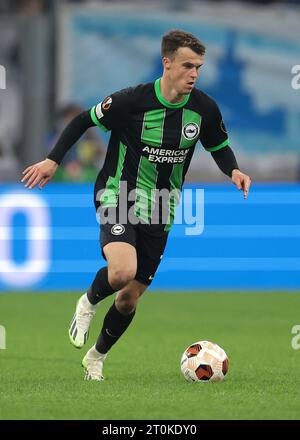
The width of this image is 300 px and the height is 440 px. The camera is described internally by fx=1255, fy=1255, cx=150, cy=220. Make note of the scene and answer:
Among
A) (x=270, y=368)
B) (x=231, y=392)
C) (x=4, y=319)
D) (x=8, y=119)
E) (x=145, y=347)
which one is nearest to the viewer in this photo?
(x=231, y=392)

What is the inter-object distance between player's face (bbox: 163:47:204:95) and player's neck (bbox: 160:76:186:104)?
3.7 inches

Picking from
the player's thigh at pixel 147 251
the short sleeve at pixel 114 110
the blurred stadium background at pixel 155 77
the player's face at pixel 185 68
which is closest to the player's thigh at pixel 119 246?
the player's thigh at pixel 147 251

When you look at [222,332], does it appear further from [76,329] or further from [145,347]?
[76,329]

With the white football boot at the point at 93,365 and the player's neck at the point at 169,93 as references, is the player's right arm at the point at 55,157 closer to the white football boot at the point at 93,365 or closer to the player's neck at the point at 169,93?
the player's neck at the point at 169,93

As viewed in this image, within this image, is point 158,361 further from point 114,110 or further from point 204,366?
point 114,110

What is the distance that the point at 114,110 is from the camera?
8062mm

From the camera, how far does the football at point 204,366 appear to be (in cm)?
788

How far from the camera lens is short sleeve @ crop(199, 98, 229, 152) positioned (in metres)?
8.16

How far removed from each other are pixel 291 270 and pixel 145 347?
4547 millimetres

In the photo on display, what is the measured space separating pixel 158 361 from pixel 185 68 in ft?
7.68

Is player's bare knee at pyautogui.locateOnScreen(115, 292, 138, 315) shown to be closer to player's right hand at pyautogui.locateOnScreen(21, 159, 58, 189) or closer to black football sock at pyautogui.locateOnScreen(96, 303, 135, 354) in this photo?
black football sock at pyautogui.locateOnScreen(96, 303, 135, 354)

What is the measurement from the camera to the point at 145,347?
9984 mm
